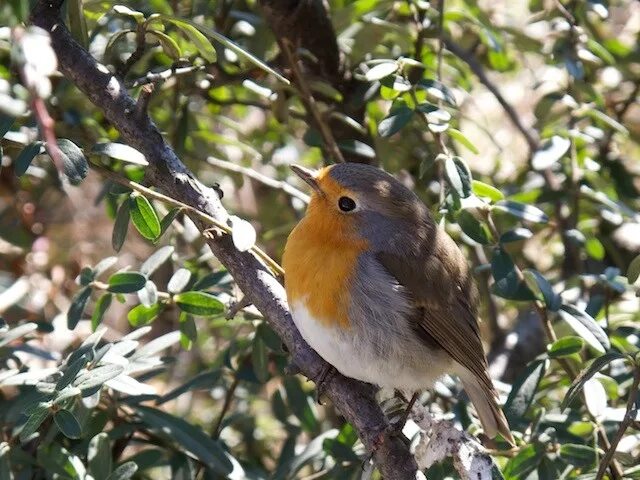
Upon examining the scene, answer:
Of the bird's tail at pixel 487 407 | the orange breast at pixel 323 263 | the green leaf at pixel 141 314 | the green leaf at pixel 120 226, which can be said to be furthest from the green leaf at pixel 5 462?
the bird's tail at pixel 487 407

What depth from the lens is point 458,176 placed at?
7.88ft

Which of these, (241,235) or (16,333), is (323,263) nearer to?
(241,235)

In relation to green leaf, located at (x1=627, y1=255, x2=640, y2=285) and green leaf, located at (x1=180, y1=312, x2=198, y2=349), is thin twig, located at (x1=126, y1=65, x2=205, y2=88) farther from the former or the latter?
green leaf, located at (x1=627, y1=255, x2=640, y2=285)

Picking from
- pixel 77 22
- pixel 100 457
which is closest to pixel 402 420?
pixel 100 457

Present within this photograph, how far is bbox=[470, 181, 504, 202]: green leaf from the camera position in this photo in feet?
8.38

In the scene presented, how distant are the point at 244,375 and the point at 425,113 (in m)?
0.94

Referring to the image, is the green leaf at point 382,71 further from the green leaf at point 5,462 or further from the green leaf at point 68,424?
the green leaf at point 5,462

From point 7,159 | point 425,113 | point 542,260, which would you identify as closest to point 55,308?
point 7,159

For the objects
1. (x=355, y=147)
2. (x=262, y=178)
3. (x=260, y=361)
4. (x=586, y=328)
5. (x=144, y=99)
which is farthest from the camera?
(x=262, y=178)

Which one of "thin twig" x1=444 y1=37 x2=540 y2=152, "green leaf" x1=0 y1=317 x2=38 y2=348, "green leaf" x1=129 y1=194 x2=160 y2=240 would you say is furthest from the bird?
"thin twig" x1=444 y1=37 x2=540 y2=152

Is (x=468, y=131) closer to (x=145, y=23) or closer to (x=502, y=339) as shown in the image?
(x=502, y=339)

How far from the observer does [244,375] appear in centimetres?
281

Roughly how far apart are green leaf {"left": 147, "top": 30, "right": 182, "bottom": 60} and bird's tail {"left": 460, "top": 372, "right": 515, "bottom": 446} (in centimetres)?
116

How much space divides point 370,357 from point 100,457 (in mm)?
732
